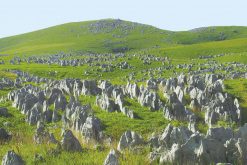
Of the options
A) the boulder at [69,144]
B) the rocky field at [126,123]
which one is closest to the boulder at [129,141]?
the rocky field at [126,123]

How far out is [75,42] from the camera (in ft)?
614

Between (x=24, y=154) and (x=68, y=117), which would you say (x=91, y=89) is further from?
(x=24, y=154)

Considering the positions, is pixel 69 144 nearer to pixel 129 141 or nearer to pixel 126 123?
pixel 129 141

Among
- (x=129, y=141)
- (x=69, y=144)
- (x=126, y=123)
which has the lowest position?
(x=126, y=123)

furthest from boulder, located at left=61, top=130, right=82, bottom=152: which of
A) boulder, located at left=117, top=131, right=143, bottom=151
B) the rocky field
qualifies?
boulder, located at left=117, top=131, right=143, bottom=151

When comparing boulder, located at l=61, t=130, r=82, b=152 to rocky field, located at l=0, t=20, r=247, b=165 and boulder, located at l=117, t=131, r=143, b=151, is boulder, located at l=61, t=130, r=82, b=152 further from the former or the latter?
boulder, located at l=117, t=131, r=143, b=151

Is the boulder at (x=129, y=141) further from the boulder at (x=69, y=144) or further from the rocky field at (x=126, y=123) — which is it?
the boulder at (x=69, y=144)

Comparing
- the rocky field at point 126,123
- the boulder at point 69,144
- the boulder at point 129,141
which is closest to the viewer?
the rocky field at point 126,123

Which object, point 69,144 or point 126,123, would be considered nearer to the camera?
point 69,144

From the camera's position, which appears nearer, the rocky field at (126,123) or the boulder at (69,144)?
the rocky field at (126,123)


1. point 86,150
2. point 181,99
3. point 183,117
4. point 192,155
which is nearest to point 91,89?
point 181,99

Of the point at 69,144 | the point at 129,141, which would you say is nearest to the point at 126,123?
the point at 129,141

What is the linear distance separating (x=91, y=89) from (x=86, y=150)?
24.3 metres

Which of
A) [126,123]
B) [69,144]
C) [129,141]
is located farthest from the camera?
[126,123]
